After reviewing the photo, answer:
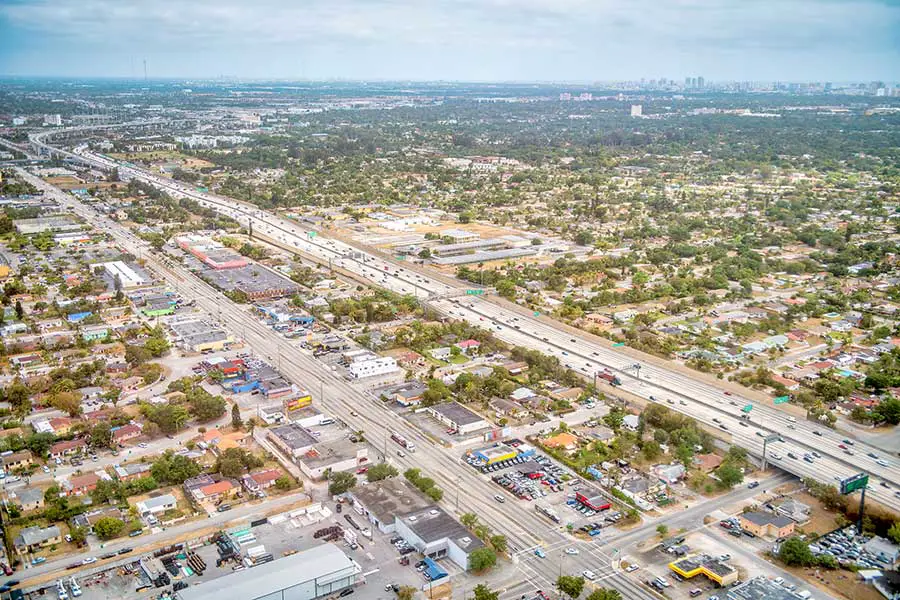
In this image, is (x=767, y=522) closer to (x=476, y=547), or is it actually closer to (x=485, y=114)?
(x=476, y=547)

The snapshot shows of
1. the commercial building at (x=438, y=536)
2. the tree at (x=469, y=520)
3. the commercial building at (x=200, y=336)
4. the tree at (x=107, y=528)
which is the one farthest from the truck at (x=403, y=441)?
the commercial building at (x=200, y=336)

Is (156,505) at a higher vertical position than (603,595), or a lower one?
lower

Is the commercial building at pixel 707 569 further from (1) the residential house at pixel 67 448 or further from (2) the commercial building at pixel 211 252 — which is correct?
(2) the commercial building at pixel 211 252

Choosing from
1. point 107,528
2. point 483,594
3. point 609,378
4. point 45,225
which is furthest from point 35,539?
point 45,225

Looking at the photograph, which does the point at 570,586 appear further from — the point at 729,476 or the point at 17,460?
the point at 17,460

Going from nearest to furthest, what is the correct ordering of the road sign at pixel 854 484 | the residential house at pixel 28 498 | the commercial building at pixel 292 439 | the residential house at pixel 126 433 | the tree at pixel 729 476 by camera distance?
1. the road sign at pixel 854 484
2. the residential house at pixel 28 498
3. the tree at pixel 729 476
4. the commercial building at pixel 292 439
5. the residential house at pixel 126 433

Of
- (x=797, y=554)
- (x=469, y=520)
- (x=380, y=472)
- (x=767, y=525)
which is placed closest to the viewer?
(x=797, y=554)
